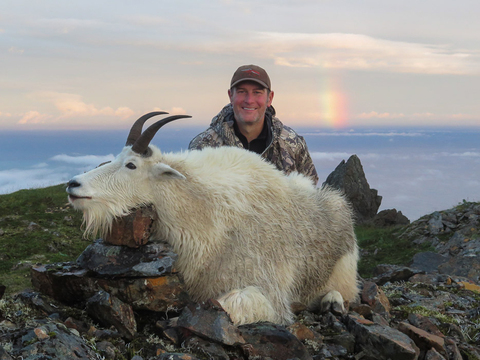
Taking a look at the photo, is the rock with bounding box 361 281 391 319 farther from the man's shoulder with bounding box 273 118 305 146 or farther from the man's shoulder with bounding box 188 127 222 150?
the man's shoulder with bounding box 188 127 222 150

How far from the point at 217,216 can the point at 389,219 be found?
24.3m

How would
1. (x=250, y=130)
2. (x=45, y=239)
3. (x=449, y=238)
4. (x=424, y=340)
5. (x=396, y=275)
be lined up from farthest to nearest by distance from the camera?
(x=449, y=238) < (x=45, y=239) < (x=396, y=275) < (x=250, y=130) < (x=424, y=340)

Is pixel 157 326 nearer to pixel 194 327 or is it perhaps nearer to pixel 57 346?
pixel 194 327

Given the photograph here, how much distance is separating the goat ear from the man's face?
11.7 ft

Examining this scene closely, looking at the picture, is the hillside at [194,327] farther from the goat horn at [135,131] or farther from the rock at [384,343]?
the goat horn at [135,131]

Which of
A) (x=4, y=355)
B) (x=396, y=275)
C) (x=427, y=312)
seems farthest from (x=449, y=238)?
(x=4, y=355)

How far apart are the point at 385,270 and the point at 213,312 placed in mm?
8428

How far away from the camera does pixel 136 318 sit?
6.00 metres

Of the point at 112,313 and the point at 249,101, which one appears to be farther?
the point at 249,101

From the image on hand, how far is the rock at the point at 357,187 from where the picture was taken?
97.9 ft

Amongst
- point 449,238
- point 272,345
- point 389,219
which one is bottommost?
point 389,219

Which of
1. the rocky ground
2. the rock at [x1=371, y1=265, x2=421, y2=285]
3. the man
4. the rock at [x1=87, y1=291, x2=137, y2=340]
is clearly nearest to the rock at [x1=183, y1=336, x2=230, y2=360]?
the rocky ground

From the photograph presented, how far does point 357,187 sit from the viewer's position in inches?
1183

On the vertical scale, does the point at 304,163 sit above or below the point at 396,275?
above
